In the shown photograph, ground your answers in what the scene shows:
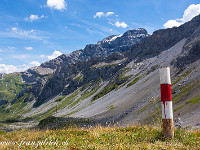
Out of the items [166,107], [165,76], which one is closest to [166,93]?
[166,107]

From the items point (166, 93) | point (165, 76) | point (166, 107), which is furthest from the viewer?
point (165, 76)

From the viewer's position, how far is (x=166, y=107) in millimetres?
7176

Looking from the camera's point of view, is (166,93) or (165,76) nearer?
(166,93)

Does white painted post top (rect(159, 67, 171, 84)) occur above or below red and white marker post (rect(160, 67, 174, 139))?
above

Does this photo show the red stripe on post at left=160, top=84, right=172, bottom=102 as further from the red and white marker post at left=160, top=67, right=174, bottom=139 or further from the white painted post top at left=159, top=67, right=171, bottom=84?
the white painted post top at left=159, top=67, right=171, bottom=84

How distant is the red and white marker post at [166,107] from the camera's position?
7.02 meters

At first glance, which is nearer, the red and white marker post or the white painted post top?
the red and white marker post

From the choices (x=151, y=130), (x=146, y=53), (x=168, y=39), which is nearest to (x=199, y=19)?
(x=168, y=39)

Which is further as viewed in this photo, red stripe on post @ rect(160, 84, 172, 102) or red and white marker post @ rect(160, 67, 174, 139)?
red stripe on post @ rect(160, 84, 172, 102)

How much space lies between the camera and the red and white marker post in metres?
7.02

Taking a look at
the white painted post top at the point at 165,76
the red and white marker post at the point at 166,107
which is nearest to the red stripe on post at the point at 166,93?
the red and white marker post at the point at 166,107

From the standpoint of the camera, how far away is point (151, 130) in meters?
8.29

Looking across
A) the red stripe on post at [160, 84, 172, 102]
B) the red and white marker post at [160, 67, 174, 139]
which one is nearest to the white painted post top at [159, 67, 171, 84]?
the red and white marker post at [160, 67, 174, 139]

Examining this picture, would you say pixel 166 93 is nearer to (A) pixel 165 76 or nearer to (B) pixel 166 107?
(B) pixel 166 107
